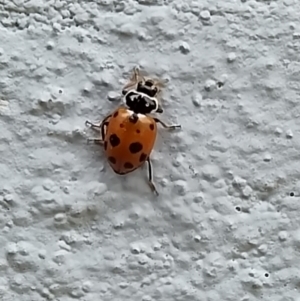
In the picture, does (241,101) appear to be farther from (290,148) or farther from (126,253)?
(126,253)

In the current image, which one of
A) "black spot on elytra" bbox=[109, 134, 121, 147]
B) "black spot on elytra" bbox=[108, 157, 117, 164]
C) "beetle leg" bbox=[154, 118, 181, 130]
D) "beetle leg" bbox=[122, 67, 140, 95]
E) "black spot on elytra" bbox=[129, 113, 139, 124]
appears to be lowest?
"black spot on elytra" bbox=[108, 157, 117, 164]

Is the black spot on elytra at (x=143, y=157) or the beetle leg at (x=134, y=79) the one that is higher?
the beetle leg at (x=134, y=79)

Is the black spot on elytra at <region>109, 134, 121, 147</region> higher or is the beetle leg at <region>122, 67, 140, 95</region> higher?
the beetle leg at <region>122, 67, 140, 95</region>

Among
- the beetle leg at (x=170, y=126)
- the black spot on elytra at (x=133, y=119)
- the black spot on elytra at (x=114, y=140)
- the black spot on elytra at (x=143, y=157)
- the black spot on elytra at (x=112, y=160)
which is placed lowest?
the black spot on elytra at (x=112, y=160)

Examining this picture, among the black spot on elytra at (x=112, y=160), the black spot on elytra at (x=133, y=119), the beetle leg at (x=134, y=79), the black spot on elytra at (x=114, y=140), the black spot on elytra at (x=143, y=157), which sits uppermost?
the beetle leg at (x=134, y=79)
